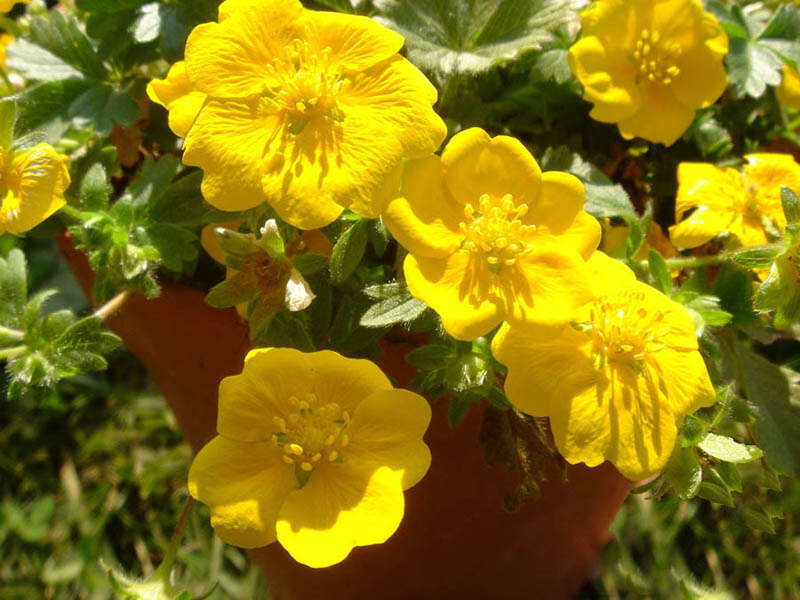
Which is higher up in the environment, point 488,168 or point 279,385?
point 488,168

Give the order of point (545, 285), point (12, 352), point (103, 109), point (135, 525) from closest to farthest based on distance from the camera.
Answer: point (545, 285) < point (12, 352) < point (103, 109) < point (135, 525)

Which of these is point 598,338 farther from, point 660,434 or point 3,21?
point 3,21

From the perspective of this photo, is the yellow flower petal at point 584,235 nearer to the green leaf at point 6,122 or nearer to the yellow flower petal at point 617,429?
the yellow flower petal at point 617,429

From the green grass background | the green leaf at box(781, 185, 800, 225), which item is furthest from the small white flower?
the green grass background

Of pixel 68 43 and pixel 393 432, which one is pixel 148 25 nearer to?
pixel 68 43

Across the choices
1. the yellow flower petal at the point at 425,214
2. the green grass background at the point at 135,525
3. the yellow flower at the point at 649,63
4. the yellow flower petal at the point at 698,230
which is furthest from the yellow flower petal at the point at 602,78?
the green grass background at the point at 135,525

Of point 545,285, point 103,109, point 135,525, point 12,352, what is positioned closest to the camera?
point 545,285

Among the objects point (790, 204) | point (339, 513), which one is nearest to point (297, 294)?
point (339, 513)
